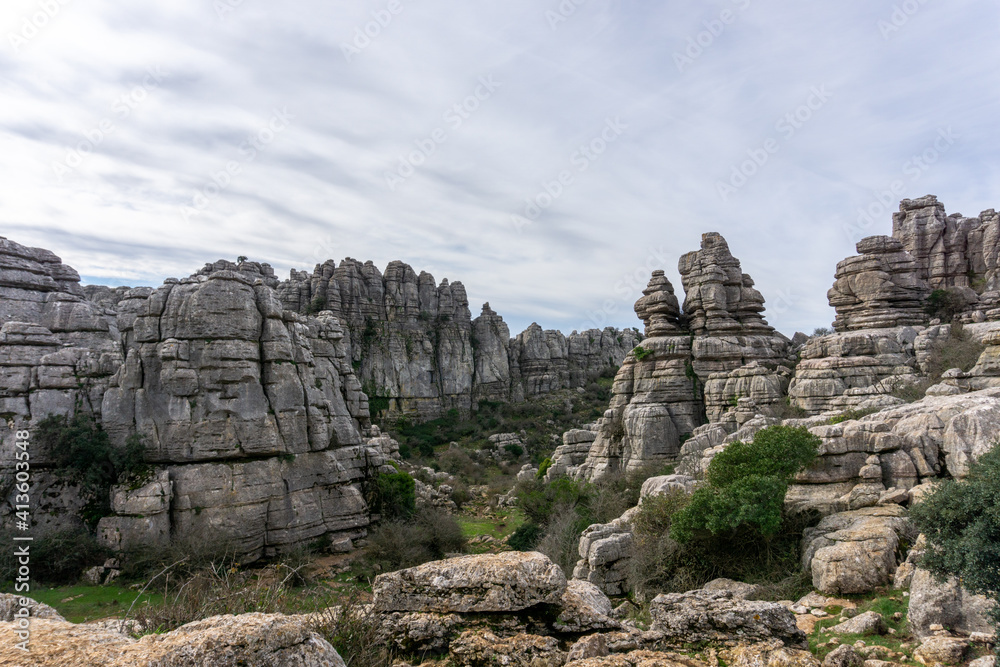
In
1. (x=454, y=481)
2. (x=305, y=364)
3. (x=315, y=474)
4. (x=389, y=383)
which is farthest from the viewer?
(x=389, y=383)

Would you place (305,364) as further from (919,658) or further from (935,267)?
(935,267)

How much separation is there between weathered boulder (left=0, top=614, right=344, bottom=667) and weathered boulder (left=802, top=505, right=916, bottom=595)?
8.87 metres

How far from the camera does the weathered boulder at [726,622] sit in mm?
5176

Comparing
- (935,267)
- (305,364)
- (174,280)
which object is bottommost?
(305,364)

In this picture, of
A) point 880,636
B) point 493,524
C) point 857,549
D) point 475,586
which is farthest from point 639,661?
point 493,524

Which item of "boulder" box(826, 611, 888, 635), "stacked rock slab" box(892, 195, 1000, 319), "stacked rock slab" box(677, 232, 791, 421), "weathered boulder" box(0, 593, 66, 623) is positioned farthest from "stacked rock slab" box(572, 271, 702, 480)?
"weathered boulder" box(0, 593, 66, 623)

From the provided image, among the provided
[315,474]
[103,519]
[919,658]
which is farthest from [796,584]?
[103,519]

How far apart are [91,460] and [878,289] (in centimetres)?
3636

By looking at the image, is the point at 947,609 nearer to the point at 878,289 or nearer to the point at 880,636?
the point at 880,636

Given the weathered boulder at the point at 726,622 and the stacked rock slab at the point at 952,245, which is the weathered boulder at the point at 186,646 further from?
the stacked rock slab at the point at 952,245

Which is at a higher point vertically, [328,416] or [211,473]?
[328,416]

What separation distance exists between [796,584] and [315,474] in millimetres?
17887

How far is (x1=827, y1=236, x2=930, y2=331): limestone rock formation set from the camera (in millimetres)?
26453

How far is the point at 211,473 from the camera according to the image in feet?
61.8
